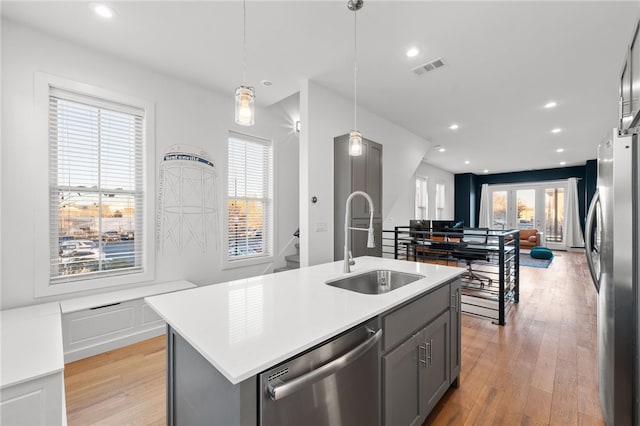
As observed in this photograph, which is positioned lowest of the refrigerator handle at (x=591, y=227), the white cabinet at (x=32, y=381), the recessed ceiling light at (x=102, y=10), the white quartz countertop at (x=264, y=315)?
the white cabinet at (x=32, y=381)

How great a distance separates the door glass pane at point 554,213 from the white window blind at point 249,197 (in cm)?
1045

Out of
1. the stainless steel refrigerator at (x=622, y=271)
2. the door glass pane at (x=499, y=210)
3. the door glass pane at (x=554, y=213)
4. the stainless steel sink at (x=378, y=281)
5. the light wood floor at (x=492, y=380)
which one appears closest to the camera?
the stainless steel refrigerator at (x=622, y=271)

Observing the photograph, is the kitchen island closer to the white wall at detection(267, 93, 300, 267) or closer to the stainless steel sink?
the stainless steel sink

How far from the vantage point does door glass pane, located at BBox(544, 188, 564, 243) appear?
9453 mm

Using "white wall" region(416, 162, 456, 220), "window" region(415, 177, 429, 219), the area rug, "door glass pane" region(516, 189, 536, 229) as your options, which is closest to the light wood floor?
the area rug

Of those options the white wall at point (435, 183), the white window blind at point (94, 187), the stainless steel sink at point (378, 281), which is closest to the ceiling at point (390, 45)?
the white window blind at point (94, 187)

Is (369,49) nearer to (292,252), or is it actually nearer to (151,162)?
(151,162)

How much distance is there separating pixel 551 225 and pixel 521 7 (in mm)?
10233

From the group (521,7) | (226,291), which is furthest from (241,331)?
(521,7)

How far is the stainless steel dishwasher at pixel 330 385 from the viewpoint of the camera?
85 cm

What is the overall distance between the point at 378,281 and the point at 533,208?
10971 millimetres

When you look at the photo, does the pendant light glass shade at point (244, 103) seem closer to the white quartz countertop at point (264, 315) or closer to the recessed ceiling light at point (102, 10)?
the white quartz countertop at point (264, 315)

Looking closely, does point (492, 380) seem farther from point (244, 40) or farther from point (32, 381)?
point (244, 40)

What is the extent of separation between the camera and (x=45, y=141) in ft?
8.16
